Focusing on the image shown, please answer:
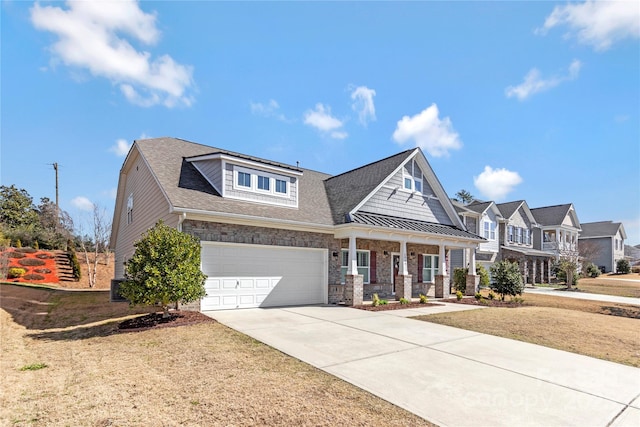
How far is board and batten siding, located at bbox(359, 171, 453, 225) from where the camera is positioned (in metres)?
17.0

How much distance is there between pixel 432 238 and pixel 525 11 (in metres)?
10.3

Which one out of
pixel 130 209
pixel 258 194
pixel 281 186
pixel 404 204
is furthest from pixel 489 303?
pixel 130 209

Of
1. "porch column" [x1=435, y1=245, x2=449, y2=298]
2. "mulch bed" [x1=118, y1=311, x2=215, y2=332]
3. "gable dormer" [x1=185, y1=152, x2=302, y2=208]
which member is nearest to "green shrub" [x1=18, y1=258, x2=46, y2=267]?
"gable dormer" [x1=185, y1=152, x2=302, y2=208]

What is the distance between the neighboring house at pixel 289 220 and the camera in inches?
468

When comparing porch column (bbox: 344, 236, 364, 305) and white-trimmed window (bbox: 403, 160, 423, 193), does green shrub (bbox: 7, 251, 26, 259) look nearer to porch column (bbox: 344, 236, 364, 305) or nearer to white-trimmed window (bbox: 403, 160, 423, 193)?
porch column (bbox: 344, 236, 364, 305)

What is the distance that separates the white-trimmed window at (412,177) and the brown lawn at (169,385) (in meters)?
13.2

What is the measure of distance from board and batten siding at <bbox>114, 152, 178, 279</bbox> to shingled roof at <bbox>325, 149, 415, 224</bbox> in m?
7.20

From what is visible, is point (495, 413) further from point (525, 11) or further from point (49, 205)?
point (49, 205)

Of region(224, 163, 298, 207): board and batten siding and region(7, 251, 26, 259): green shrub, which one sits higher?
region(224, 163, 298, 207): board and batten siding

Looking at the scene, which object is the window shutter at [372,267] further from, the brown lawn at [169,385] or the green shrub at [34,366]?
the green shrub at [34,366]

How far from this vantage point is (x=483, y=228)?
30.8 m

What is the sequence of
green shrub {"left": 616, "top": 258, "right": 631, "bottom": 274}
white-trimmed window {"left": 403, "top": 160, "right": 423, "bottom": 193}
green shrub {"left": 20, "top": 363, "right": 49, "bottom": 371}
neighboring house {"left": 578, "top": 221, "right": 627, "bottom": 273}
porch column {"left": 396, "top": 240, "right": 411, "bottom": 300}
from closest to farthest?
1. green shrub {"left": 20, "top": 363, "right": 49, "bottom": 371}
2. porch column {"left": 396, "top": 240, "right": 411, "bottom": 300}
3. white-trimmed window {"left": 403, "top": 160, "right": 423, "bottom": 193}
4. green shrub {"left": 616, "top": 258, "right": 631, "bottom": 274}
5. neighboring house {"left": 578, "top": 221, "right": 627, "bottom": 273}

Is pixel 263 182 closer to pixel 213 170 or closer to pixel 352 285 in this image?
pixel 213 170

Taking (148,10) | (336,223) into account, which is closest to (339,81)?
(336,223)
